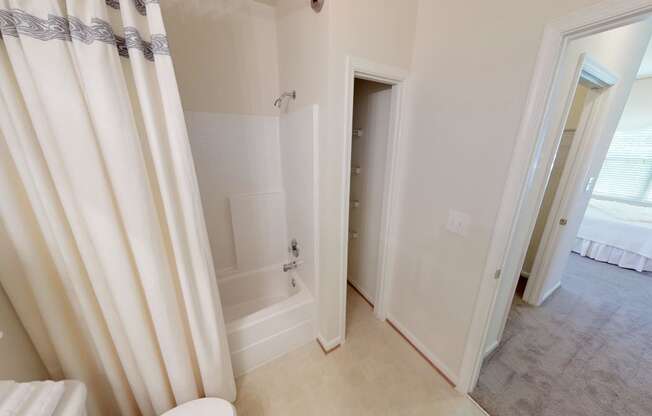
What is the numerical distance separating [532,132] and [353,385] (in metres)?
1.80

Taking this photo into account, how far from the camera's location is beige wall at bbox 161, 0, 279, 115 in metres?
1.52

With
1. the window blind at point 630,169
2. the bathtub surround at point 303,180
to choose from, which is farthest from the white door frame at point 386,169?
the window blind at point 630,169

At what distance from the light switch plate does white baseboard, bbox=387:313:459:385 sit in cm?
99

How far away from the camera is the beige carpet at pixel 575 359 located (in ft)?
4.38

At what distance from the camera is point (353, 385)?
1.44m

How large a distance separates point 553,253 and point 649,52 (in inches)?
113

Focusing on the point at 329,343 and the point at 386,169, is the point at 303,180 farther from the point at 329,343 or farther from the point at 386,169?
the point at 329,343

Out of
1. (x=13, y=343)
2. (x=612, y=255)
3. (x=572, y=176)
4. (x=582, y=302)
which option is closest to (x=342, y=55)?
(x=13, y=343)

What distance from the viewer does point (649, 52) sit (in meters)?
2.50

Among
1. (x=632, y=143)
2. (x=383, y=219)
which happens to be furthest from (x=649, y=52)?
(x=383, y=219)

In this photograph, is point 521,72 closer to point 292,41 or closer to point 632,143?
point 292,41

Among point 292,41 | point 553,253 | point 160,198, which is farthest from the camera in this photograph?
point 553,253

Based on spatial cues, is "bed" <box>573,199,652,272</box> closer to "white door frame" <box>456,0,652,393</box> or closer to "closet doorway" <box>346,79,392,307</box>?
"white door frame" <box>456,0,652,393</box>

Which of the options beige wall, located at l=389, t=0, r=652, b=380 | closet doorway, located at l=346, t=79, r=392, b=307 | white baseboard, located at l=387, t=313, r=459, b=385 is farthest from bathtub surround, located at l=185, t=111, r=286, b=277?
white baseboard, located at l=387, t=313, r=459, b=385
